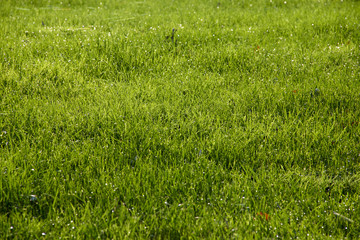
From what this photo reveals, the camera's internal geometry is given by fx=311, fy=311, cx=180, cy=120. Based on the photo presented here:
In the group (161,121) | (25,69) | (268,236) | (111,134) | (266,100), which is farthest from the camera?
(25,69)

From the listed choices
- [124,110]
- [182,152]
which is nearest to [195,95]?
[124,110]

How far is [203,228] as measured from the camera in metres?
2.48

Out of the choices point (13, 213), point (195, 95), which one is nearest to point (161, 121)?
point (195, 95)

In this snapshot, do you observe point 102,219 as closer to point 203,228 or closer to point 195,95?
point 203,228

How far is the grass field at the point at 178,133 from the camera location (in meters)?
2.56

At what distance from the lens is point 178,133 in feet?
11.8

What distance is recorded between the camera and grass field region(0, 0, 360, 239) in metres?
2.56

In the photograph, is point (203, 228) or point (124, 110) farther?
point (124, 110)

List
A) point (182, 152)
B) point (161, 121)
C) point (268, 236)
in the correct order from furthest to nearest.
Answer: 1. point (161, 121)
2. point (182, 152)
3. point (268, 236)

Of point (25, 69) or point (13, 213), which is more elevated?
point (25, 69)

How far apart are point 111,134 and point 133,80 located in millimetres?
1476

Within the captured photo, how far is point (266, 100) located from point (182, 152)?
162 cm

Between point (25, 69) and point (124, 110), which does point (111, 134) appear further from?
point (25, 69)

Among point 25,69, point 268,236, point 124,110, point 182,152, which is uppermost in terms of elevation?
point 25,69
